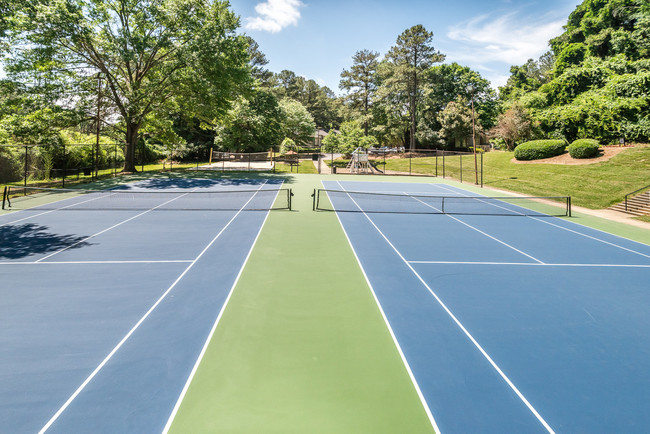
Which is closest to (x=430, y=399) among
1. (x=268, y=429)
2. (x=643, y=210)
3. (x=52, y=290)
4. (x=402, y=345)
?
(x=402, y=345)

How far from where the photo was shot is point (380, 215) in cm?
1705

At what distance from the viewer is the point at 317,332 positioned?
6059 mm

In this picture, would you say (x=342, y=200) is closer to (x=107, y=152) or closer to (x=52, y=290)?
(x=52, y=290)

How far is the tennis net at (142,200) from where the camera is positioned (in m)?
16.9

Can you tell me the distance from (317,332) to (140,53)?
29389mm

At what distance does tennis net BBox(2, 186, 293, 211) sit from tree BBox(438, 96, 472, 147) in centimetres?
3867

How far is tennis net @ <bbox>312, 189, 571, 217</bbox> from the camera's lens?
1819 cm

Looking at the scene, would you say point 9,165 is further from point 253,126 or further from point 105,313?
point 253,126

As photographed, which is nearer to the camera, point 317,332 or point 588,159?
point 317,332

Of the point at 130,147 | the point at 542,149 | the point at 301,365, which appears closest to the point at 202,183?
the point at 130,147

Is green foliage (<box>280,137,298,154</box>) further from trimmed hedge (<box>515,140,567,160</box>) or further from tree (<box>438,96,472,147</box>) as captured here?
trimmed hedge (<box>515,140,567,160</box>)

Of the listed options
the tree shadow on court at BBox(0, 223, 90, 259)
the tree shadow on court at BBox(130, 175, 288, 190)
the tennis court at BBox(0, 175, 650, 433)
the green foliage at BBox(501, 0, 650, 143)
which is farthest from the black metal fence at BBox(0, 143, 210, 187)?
the green foliage at BBox(501, 0, 650, 143)

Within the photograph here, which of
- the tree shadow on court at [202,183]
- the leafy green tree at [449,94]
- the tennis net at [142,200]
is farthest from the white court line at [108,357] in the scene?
the leafy green tree at [449,94]

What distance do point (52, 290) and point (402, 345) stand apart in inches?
292
